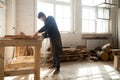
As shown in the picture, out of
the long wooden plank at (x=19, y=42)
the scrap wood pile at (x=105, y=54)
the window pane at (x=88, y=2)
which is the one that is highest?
the window pane at (x=88, y=2)

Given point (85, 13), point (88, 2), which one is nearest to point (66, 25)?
point (85, 13)

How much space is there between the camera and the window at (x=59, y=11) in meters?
6.52

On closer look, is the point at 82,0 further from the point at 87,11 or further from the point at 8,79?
the point at 8,79

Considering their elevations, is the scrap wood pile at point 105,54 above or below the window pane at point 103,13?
below

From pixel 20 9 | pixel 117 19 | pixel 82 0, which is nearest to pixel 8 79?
pixel 20 9

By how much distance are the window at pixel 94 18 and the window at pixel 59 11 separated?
2.28 feet

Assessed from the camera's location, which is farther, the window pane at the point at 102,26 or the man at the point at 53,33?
the window pane at the point at 102,26

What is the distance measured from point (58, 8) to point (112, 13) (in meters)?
2.60

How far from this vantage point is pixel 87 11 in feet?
23.9

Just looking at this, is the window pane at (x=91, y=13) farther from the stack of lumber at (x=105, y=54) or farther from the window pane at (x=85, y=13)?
the stack of lumber at (x=105, y=54)

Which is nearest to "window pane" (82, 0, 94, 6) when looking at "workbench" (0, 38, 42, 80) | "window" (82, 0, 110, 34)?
"window" (82, 0, 110, 34)

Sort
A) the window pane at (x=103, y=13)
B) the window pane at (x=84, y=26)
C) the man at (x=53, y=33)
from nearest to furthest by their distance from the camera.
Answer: the man at (x=53, y=33) < the window pane at (x=84, y=26) < the window pane at (x=103, y=13)

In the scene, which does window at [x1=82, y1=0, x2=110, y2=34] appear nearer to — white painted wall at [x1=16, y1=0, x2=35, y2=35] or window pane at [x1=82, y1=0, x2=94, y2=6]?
window pane at [x1=82, y1=0, x2=94, y2=6]

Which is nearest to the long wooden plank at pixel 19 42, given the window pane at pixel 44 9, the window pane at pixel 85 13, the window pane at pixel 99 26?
the window pane at pixel 44 9
